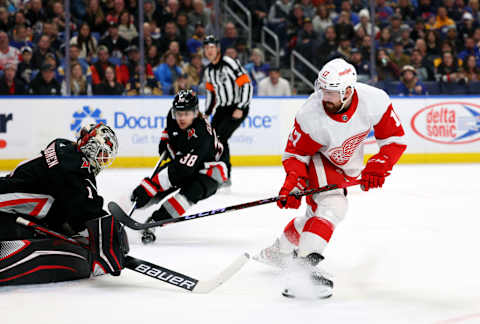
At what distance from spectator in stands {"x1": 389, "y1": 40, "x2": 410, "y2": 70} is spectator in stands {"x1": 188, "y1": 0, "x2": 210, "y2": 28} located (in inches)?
94.3

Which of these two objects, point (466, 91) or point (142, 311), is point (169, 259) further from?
point (466, 91)

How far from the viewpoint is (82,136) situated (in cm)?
268

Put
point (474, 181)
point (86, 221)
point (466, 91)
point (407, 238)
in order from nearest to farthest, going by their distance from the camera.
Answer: point (86, 221)
point (407, 238)
point (474, 181)
point (466, 91)

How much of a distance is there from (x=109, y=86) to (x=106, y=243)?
5055 millimetres

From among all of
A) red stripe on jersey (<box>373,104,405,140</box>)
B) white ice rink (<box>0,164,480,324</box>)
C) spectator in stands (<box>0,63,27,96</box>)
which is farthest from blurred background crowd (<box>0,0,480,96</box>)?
red stripe on jersey (<box>373,104,405,140</box>)

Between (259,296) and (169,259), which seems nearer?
(259,296)

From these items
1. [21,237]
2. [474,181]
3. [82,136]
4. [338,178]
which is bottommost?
[474,181]

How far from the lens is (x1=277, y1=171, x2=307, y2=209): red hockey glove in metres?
2.61

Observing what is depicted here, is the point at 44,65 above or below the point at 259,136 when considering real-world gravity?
above

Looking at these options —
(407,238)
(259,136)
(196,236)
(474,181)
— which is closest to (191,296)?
(196,236)

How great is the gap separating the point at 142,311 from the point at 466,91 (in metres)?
6.68

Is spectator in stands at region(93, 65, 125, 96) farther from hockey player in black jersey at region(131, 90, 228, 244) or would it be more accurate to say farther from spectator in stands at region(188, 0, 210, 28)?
hockey player in black jersey at region(131, 90, 228, 244)

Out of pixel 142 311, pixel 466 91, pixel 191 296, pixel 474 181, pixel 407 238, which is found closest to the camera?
pixel 142 311

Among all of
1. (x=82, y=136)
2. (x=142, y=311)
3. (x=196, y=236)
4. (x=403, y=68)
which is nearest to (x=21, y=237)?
(x=82, y=136)
